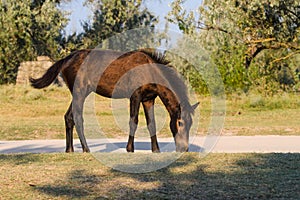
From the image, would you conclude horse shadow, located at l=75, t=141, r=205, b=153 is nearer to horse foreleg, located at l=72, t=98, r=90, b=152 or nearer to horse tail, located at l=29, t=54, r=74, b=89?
horse foreleg, located at l=72, t=98, r=90, b=152

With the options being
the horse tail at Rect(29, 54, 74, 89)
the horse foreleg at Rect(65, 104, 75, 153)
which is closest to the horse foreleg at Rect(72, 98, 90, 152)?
the horse foreleg at Rect(65, 104, 75, 153)

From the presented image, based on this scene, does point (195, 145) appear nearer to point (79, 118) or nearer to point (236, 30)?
point (79, 118)

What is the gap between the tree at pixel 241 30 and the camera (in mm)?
22547

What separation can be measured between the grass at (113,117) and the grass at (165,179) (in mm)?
5336

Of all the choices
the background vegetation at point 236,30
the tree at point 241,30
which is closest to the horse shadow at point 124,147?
the background vegetation at point 236,30

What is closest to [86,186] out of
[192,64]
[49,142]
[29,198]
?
[29,198]

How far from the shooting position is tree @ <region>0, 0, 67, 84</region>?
30.7m

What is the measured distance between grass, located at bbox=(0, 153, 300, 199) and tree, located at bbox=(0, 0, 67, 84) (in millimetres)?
22666

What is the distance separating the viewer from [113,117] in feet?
63.1

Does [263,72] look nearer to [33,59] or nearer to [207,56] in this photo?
[207,56]

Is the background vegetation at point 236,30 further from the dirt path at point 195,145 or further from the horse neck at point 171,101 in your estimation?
the horse neck at point 171,101

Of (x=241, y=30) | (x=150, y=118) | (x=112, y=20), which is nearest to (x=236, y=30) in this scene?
(x=241, y=30)

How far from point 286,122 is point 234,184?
11.0 metres

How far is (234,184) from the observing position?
6.76 m
